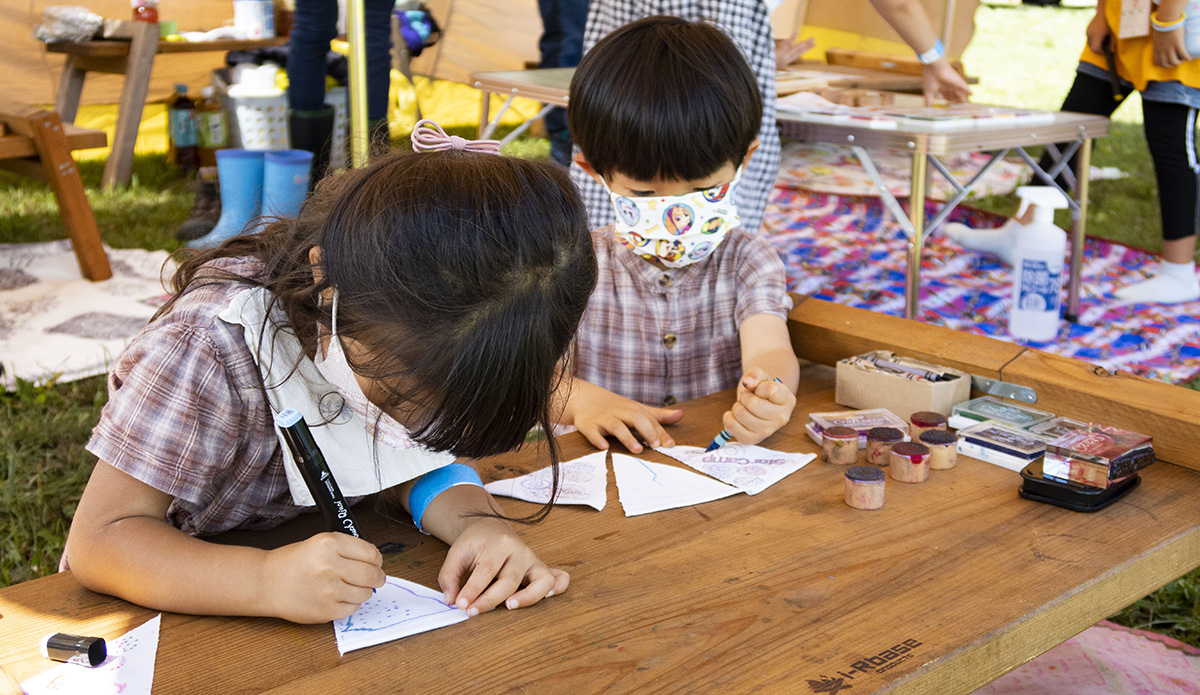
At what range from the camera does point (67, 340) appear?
272 cm

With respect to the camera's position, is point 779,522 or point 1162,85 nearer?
point 779,522

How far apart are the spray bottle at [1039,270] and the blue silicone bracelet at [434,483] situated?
213 cm

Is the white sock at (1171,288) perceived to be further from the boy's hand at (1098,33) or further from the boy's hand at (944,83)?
the boy's hand at (944,83)

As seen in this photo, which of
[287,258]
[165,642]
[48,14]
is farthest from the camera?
[48,14]

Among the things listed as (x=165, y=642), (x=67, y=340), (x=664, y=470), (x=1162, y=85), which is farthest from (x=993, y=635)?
(x=1162, y=85)

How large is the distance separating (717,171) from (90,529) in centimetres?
94

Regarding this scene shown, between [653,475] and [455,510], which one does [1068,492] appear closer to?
[653,475]

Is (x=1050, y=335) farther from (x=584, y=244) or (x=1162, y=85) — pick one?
(x=584, y=244)

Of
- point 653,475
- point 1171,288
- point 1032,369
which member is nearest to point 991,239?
point 1171,288

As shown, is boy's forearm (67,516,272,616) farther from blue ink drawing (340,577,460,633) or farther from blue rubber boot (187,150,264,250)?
blue rubber boot (187,150,264,250)

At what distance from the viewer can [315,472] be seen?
33.5 inches

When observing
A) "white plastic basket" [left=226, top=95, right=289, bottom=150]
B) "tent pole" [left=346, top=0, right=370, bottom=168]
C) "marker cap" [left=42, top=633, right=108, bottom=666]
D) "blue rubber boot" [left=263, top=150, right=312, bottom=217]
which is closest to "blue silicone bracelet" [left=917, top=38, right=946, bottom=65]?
"tent pole" [left=346, top=0, right=370, bottom=168]

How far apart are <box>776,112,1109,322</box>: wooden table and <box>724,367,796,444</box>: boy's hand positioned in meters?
1.36

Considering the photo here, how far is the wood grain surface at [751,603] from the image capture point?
77 cm
